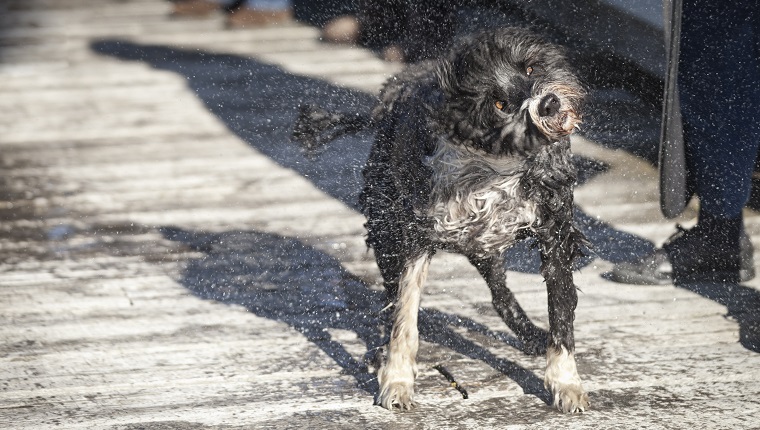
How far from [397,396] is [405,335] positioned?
206 mm

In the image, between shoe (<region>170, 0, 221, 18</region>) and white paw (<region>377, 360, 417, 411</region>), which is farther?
shoe (<region>170, 0, 221, 18</region>)

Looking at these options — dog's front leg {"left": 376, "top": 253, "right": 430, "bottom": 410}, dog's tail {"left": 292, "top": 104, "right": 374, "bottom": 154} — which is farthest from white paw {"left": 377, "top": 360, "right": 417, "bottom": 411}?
dog's tail {"left": 292, "top": 104, "right": 374, "bottom": 154}

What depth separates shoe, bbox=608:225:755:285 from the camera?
4.80 m

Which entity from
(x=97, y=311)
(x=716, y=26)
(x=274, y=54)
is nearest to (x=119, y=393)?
(x=97, y=311)

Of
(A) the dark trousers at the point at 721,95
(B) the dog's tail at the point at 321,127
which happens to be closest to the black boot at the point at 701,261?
(A) the dark trousers at the point at 721,95

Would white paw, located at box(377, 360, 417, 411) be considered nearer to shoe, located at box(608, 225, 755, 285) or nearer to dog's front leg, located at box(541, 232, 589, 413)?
dog's front leg, located at box(541, 232, 589, 413)

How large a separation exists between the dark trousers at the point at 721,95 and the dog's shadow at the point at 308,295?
3.81 ft

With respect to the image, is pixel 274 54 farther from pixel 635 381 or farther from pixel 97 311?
pixel 635 381

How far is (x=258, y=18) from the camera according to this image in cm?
1000

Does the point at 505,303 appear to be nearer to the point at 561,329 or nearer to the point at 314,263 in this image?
the point at 561,329

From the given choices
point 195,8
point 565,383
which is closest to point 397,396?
point 565,383

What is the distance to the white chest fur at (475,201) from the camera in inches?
146

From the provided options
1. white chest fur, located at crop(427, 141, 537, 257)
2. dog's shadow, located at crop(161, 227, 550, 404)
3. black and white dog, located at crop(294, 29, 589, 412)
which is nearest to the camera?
black and white dog, located at crop(294, 29, 589, 412)

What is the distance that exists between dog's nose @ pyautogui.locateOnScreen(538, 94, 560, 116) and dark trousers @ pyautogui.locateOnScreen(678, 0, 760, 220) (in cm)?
153
